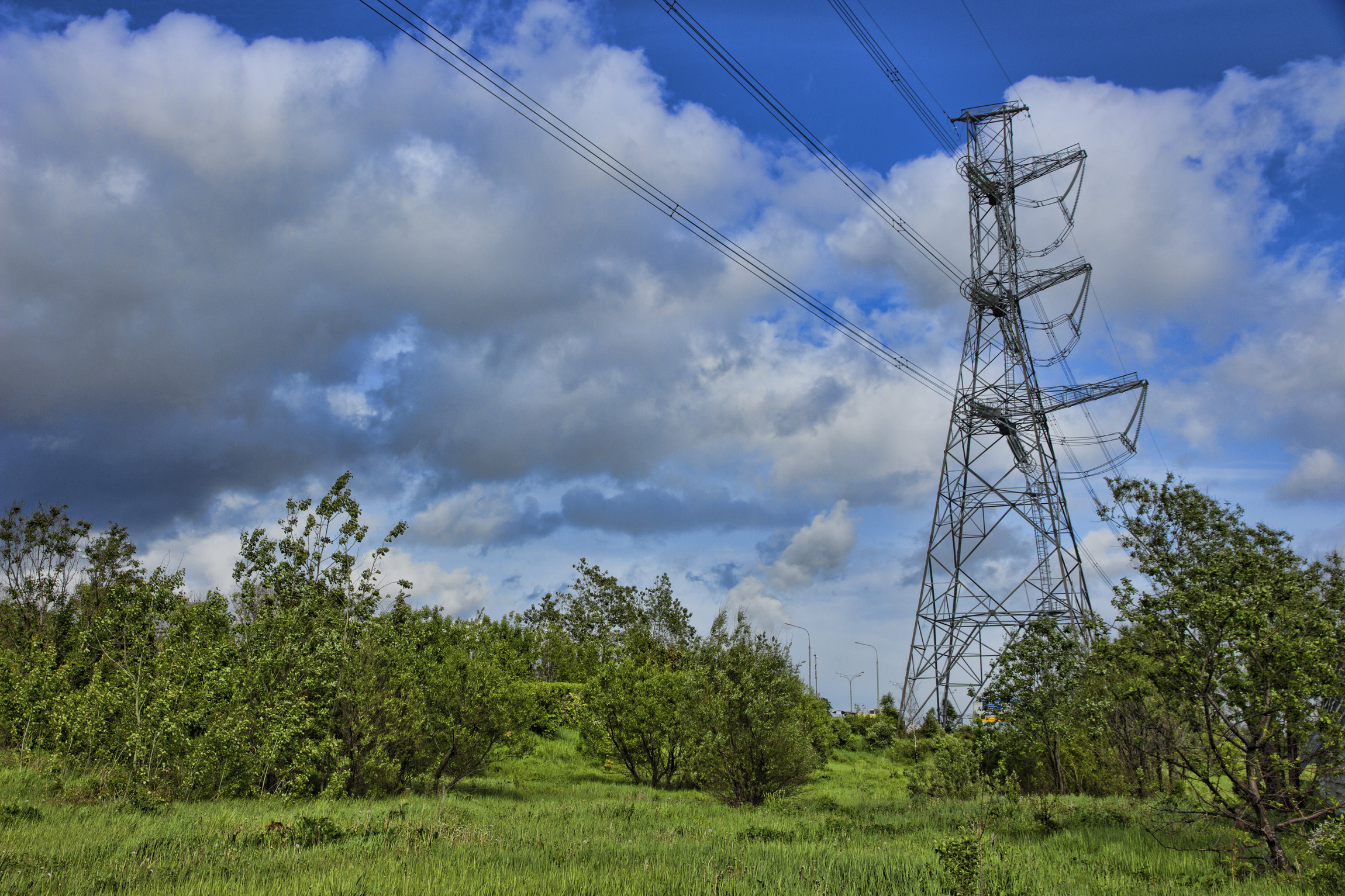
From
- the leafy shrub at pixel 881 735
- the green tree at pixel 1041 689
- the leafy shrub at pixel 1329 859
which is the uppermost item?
the green tree at pixel 1041 689

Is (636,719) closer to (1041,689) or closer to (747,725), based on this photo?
(747,725)

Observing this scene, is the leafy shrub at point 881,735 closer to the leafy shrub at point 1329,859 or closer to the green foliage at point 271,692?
the green foliage at point 271,692

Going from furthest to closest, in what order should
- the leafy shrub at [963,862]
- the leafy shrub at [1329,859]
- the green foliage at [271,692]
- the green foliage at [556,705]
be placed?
1. the green foliage at [556,705]
2. the green foliage at [271,692]
3. the leafy shrub at [1329,859]
4. the leafy shrub at [963,862]

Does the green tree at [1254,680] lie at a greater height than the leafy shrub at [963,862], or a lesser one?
greater

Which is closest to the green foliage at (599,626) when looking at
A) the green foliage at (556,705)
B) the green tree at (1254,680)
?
the green foliage at (556,705)

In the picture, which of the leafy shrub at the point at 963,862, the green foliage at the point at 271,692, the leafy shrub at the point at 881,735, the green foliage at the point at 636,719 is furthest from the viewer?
the leafy shrub at the point at 881,735

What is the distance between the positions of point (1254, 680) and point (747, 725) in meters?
11.6

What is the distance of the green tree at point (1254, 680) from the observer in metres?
10.1

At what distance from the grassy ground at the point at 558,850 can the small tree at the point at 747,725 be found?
2555mm

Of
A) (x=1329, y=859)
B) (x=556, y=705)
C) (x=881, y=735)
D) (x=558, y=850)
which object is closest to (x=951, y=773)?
(x=1329, y=859)

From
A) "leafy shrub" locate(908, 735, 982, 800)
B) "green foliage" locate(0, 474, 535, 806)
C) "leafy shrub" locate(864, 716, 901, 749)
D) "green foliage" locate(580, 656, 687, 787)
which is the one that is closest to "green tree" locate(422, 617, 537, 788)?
"green foliage" locate(0, 474, 535, 806)

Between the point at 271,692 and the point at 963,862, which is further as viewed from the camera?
the point at 271,692

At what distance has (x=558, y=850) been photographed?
32.6 ft

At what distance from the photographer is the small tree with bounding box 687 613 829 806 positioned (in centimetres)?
1906
